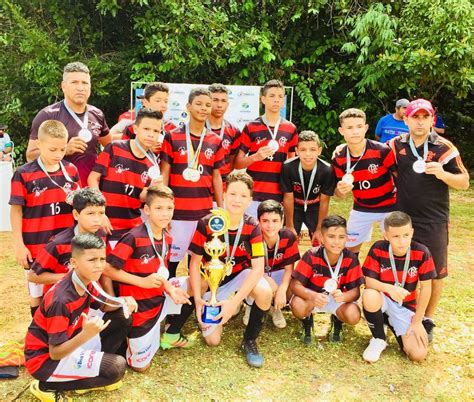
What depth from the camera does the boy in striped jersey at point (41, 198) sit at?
3.60 meters

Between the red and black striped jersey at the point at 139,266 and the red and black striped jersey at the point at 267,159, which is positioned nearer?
the red and black striped jersey at the point at 139,266

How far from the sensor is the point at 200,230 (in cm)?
388

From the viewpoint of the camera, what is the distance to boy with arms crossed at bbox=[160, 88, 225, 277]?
4383 millimetres

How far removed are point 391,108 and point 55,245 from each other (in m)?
9.81

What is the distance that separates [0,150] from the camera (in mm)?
9398

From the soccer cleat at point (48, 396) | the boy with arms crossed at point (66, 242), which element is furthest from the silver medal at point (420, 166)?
the soccer cleat at point (48, 396)

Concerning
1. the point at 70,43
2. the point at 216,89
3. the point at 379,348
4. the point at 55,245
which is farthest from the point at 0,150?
the point at 379,348

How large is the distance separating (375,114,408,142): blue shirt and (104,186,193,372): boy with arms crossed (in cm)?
520

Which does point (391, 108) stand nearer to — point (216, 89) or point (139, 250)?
point (216, 89)

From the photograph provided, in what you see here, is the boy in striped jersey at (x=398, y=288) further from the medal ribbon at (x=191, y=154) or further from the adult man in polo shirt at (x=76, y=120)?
the adult man in polo shirt at (x=76, y=120)

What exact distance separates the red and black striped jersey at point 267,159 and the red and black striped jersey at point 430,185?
1224 mm

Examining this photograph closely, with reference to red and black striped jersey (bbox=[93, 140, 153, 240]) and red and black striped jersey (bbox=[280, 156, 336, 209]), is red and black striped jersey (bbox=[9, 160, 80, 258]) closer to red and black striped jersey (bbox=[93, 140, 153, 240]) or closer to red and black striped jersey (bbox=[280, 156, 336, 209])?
red and black striped jersey (bbox=[93, 140, 153, 240])

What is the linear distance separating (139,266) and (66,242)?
549mm

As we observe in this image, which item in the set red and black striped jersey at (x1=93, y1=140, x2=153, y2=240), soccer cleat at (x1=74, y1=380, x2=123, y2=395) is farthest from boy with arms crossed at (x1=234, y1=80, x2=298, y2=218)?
soccer cleat at (x1=74, y1=380, x2=123, y2=395)
